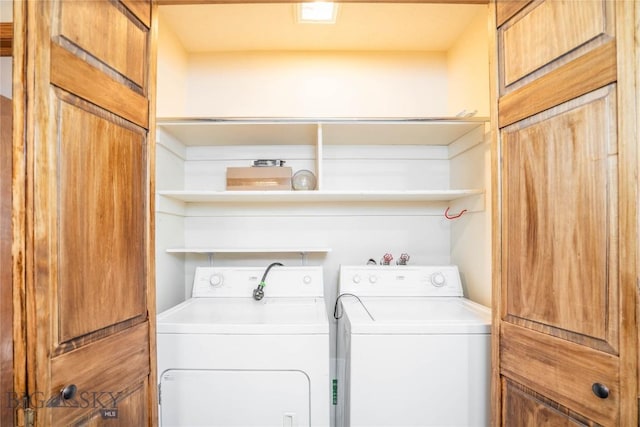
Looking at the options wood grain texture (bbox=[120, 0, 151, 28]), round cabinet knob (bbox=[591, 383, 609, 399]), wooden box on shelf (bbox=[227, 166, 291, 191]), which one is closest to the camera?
round cabinet knob (bbox=[591, 383, 609, 399])

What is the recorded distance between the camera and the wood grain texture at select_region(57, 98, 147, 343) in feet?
3.04

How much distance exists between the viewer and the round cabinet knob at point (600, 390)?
0.92m

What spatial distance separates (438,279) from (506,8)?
55.7 inches

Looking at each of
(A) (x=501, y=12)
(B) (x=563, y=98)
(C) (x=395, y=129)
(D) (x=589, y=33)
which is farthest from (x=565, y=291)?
(C) (x=395, y=129)

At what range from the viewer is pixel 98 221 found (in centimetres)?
104

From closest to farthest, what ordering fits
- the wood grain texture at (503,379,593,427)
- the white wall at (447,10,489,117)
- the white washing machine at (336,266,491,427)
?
the wood grain texture at (503,379,593,427) < the white washing machine at (336,266,491,427) < the white wall at (447,10,489,117)

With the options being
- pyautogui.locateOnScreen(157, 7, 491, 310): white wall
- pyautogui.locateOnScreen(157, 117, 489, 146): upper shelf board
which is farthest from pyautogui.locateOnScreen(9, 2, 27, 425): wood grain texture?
pyautogui.locateOnScreen(157, 7, 491, 310): white wall

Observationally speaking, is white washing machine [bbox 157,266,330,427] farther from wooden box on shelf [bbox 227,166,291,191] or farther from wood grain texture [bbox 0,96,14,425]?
wooden box on shelf [bbox 227,166,291,191]

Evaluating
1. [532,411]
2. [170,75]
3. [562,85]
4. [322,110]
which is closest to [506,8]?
[562,85]

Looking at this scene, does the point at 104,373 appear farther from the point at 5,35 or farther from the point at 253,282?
the point at 5,35

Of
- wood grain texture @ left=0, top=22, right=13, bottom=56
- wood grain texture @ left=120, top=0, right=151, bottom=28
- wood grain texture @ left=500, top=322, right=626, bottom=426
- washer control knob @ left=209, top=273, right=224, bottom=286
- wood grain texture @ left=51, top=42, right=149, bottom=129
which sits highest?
wood grain texture @ left=120, top=0, right=151, bottom=28

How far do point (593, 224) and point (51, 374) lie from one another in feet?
5.04

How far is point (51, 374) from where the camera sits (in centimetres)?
87

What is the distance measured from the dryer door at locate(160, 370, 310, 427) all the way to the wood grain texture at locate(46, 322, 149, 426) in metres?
0.17
